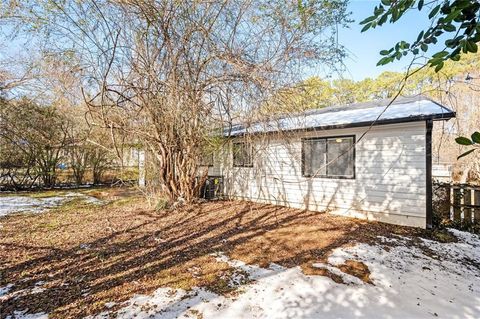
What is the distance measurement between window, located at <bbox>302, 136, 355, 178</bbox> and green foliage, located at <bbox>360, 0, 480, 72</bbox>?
5039 millimetres

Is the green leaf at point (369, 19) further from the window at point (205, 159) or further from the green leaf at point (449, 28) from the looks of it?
the window at point (205, 159)

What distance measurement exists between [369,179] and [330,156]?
1079 mm

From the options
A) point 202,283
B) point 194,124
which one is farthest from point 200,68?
point 202,283

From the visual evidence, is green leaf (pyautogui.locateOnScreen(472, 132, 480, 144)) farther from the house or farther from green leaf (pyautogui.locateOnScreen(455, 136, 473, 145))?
the house

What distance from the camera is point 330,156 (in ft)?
22.5

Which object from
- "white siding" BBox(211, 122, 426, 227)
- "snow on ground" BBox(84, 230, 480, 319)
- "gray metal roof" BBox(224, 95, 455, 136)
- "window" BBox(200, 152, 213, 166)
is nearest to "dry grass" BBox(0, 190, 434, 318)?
"snow on ground" BBox(84, 230, 480, 319)

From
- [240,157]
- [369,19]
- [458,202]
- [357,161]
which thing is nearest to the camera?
[369,19]

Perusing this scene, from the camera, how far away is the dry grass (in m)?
3.03

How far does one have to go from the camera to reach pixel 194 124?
20.4 feet

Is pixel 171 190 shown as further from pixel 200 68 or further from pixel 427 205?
pixel 427 205

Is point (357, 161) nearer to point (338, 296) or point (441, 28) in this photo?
point (338, 296)

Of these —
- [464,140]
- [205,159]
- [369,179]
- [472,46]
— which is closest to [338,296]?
[464,140]

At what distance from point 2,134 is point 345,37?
11777mm

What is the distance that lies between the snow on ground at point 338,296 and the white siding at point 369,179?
1.95 m
